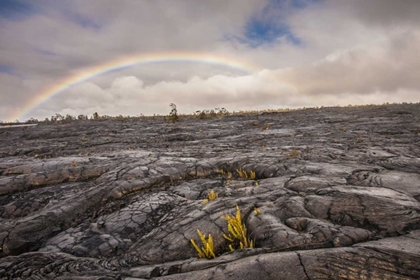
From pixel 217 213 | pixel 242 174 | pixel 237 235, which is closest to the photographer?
pixel 237 235

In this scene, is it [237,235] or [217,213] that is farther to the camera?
[217,213]

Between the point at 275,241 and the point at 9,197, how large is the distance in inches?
348

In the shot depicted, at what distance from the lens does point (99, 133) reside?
1961 cm

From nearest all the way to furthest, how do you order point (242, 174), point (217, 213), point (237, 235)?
1. point (237, 235)
2. point (217, 213)
3. point (242, 174)

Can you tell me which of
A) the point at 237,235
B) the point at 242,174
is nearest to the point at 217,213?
the point at 237,235

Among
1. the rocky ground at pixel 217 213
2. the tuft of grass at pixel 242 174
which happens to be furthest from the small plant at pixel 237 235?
the tuft of grass at pixel 242 174

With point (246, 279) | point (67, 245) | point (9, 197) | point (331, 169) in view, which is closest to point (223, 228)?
point (246, 279)

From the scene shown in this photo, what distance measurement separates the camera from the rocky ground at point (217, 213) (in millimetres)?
3779

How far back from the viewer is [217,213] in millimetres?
A: 5523

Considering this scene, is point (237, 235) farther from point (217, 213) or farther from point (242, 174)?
point (242, 174)

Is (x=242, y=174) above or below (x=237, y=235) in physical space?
above

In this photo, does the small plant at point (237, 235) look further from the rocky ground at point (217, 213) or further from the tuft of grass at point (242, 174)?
the tuft of grass at point (242, 174)

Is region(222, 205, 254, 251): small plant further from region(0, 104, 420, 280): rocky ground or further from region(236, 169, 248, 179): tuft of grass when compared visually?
region(236, 169, 248, 179): tuft of grass

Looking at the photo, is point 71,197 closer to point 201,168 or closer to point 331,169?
point 201,168
